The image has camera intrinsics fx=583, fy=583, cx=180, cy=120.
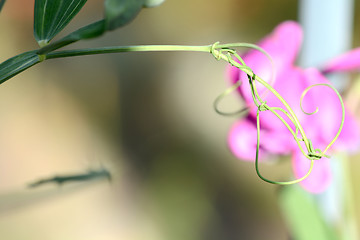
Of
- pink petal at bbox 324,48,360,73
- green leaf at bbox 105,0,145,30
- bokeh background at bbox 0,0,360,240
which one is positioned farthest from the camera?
bokeh background at bbox 0,0,360,240

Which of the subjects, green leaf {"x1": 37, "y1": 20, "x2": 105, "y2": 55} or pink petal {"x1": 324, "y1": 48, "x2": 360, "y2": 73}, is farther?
pink petal {"x1": 324, "y1": 48, "x2": 360, "y2": 73}

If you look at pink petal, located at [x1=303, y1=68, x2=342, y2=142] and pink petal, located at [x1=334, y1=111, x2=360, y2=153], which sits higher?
pink petal, located at [x1=303, y1=68, x2=342, y2=142]

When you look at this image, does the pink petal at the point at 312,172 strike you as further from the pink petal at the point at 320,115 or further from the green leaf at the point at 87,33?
the green leaf at the point at 87,33

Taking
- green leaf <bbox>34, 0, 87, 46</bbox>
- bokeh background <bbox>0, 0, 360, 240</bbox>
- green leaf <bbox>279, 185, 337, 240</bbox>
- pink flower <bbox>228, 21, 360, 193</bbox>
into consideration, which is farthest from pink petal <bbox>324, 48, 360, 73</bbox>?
bokeh background <bbox>0, 0, 360, 240</bbox>

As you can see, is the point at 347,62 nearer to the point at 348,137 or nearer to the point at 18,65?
the point at 348,137

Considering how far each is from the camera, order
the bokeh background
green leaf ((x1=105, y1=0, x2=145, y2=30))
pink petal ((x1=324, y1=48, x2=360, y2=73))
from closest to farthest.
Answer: green leaf ((x1=105, y1=0, x2=145, y2=30)), pink petal ((x1=324, y1=48, x2=360, y2=73)), the bokeh background

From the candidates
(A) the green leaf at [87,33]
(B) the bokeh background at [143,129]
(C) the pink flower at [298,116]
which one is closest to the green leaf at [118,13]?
(A) the green leaf at [87,33]

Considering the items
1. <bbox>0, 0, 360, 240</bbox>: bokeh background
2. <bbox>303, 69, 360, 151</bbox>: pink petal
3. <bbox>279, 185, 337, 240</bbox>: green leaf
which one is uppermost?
<bbox>0, 0, 360, 240</bbox>: bokeh background

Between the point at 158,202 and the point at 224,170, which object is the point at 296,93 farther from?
the point at 224,170

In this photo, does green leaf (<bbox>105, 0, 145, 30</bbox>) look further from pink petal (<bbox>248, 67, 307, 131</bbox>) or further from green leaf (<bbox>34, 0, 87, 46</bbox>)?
pink petal (<bbox>248, 67, 307, 131</bbox>)
